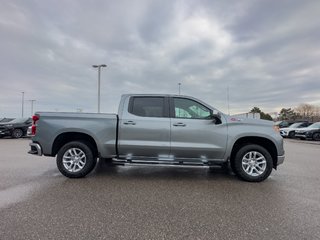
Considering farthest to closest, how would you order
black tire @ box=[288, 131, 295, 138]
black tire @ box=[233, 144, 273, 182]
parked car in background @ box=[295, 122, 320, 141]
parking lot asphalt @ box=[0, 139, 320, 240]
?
1. black tire @ box=[288, 131, 295, 138]
2. parked car in background @ box=[295, 122, 320, 141]
3. black tire @ box=[233, 144, 273, 182]
4. parking lot asphalt @ box=[0, 139, 320, 240]

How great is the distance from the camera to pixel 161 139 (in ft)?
19.3

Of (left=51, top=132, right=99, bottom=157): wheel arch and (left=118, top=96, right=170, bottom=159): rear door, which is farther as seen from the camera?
(left=51, top=132, right=99, bottom=157): wheel arch

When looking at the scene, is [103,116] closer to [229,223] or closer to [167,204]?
[167,204]

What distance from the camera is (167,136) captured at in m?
5.88

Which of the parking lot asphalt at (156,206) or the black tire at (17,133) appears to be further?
the black tire at (17,133)

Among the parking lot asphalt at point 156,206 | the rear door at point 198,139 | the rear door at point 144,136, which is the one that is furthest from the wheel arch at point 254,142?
the rear door at point 144,136

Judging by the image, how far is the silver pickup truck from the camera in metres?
5.87

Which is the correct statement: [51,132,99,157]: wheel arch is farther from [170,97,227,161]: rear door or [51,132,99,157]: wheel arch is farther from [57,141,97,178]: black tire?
[170,97,227,161]: rear door

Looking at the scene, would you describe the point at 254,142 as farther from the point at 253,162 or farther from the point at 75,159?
the point at 75,159

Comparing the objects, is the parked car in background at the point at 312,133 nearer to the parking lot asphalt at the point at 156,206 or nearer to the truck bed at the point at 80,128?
the parking lot asphalt at the point at 156,206

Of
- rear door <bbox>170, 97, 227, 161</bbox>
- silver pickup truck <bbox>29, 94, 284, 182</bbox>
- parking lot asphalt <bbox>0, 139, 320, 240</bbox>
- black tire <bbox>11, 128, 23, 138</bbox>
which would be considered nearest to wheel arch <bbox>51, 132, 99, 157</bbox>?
silver pickup truck <bbox>29, 94, 284, 182</bbox>

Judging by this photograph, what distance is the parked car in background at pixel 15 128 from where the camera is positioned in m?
18.8

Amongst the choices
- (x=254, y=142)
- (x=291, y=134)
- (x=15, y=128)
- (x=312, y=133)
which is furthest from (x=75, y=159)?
(x=291, y=134)

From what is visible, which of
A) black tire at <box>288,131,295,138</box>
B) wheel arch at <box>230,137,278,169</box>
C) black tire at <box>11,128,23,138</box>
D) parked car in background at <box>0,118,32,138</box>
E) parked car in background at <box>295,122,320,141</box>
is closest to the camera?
wheel arch at <box>230,137,278,169</box>
